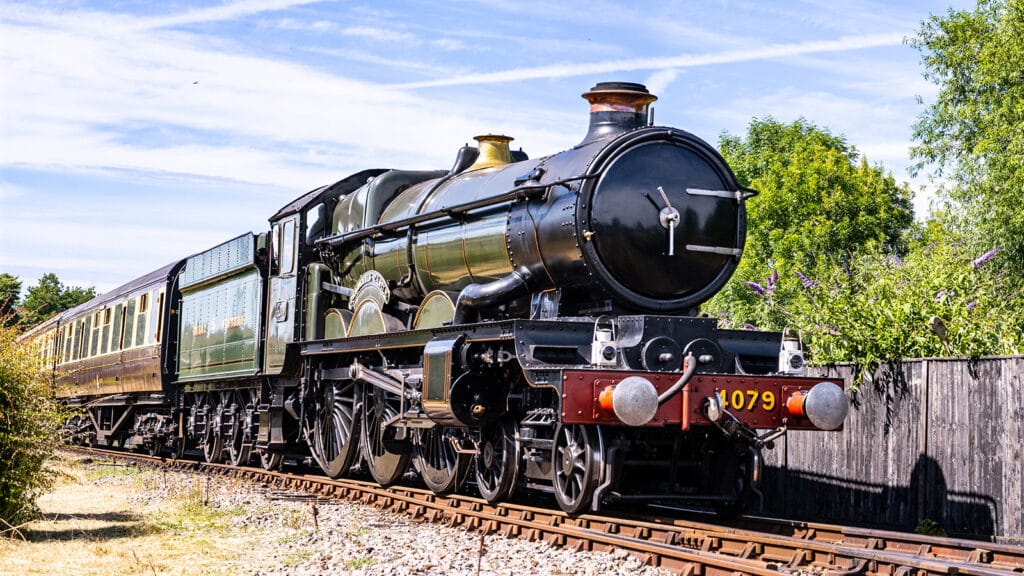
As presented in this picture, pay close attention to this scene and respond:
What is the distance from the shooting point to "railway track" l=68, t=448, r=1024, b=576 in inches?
274

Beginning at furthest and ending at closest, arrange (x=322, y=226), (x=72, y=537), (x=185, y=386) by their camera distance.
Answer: (x=185, y=386) < (x=322, y=226) < (x=72, y=537)

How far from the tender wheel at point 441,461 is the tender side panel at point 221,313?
4.28m

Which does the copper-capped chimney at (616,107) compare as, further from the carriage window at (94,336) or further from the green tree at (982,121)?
the carriage window at (94,336)

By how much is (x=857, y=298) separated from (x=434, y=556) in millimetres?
6652

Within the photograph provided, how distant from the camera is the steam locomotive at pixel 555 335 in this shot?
9.03 m

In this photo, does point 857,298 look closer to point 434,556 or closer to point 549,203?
point 549,203

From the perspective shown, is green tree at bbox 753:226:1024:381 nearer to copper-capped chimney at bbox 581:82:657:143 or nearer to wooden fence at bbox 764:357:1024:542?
wooden fence at bbox 764:357:1024:542

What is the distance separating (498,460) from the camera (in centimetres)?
1039

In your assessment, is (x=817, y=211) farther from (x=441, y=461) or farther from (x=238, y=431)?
(x=441, y=461)

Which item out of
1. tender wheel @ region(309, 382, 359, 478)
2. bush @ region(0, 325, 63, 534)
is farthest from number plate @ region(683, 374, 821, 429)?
bush @ region(0, 325, 63, 534)

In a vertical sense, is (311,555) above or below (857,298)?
below

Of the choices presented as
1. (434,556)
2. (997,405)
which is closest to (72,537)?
(434,556)

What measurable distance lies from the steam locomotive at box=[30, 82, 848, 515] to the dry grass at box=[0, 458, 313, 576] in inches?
48.3

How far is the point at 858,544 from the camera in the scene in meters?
8.23
